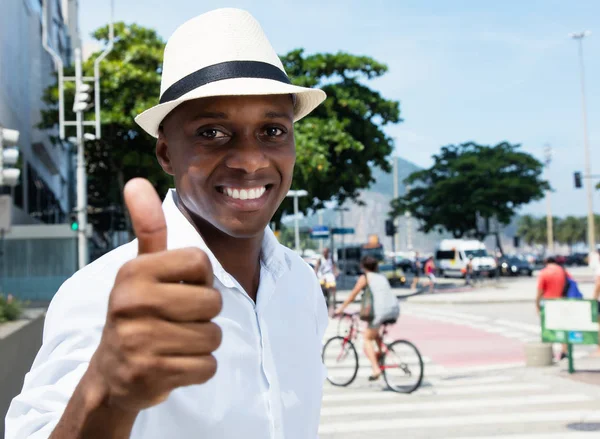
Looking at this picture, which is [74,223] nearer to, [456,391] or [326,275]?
[326,275]

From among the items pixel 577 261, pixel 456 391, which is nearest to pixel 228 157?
pixel 456 391

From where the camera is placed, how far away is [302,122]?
28156mm

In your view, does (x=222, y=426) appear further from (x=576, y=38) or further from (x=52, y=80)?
(x=576, y=38)

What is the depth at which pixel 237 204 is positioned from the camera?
1.59 m

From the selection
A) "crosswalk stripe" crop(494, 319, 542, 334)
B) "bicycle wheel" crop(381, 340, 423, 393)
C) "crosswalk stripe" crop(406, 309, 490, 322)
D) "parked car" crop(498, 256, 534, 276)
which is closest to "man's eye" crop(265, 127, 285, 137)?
"bicycle wheel" crop(381, 340, 423, 393)

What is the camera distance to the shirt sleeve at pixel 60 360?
1.34 meters

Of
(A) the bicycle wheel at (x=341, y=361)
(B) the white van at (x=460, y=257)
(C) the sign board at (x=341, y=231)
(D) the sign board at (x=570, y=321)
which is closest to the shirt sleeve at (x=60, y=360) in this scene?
(A) the bicycle wheel at (x=341, y=361)

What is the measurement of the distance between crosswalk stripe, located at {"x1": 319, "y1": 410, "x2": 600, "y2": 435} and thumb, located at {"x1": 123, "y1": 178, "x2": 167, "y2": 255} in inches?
284

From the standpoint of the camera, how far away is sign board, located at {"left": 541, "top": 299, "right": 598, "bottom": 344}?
11.2 metres

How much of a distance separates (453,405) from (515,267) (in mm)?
44244

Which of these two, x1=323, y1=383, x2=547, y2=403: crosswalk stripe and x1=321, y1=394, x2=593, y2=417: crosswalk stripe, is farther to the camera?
x1=323, y1=383, x2=547, y2=403: crosswalk stripe

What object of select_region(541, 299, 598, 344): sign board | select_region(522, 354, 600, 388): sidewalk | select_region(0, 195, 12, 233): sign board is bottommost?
select_region(522, 354, 600, 388): sidewalk

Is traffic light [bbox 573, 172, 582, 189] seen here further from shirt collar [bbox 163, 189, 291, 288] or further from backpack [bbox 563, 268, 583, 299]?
shirt collar [bbox 163, 189, 291, 288]

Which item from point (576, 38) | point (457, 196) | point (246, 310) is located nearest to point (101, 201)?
point (457, 196)
